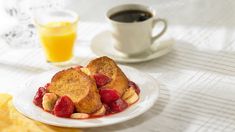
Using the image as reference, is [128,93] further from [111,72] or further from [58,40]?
[58,40]

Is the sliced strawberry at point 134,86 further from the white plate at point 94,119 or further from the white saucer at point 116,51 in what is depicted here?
the white saucer at point 116,51

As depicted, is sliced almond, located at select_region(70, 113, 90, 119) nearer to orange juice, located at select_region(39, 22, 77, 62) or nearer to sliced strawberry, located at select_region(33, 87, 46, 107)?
sliced strawberry, located at select_region(33, 87, 46, 107)

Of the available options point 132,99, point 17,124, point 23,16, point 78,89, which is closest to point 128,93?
point 132,99

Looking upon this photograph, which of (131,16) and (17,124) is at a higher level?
(131,16)

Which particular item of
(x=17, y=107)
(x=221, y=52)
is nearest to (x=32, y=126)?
(x=17, y=107)

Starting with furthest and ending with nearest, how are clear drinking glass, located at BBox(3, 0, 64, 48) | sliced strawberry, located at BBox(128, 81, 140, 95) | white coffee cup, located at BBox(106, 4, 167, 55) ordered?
clear drinking glass, located at BBox(3, 0, 64, 48), white coffee cup, located at BBox(106, 4, 167, 55), sliced strawberry, located at BBox(128, 81, 140, 95)

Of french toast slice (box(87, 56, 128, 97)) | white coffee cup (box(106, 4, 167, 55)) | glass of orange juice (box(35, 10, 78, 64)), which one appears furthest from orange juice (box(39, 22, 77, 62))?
french toast slice (box(87, 56, 128, 97))

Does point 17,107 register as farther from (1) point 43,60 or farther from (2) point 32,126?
(1) point 43,60
